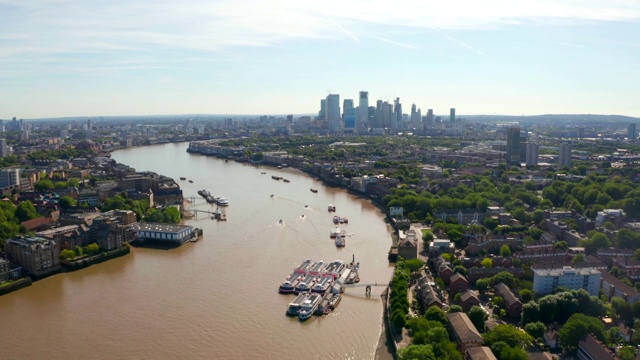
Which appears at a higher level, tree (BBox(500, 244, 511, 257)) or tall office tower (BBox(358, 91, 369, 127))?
tall office tower (BBox(358, 91, 369, 127))

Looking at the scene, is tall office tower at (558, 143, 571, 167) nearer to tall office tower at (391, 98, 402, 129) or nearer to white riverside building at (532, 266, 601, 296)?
white riverside building at (532, 266, 601, 296)

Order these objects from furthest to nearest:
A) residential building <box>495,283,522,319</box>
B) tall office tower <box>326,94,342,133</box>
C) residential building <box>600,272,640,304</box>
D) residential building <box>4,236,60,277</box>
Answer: tall office tower <box>326,94,342,133</box>
residential building <box>4,236,60,277</box>
residential building <box>600,272,640,304</box>
residential building <box>495,283,522,319</box>

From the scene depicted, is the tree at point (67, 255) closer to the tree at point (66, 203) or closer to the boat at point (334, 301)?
the tree at point (66, 203)

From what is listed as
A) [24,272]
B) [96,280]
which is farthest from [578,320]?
[24,272]

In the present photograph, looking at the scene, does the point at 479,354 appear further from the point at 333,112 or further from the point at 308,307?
the point at 333,112

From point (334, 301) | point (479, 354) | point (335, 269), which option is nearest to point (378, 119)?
point (335, 269)

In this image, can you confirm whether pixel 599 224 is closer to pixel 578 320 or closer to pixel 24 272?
pixel 578 320

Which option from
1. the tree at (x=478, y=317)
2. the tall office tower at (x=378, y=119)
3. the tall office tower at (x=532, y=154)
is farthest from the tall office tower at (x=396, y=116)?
Result: the tree at (x=478, y=317)

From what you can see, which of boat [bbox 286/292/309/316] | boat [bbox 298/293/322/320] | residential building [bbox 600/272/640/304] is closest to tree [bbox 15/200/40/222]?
boat [bbox 286/292/309/316]
